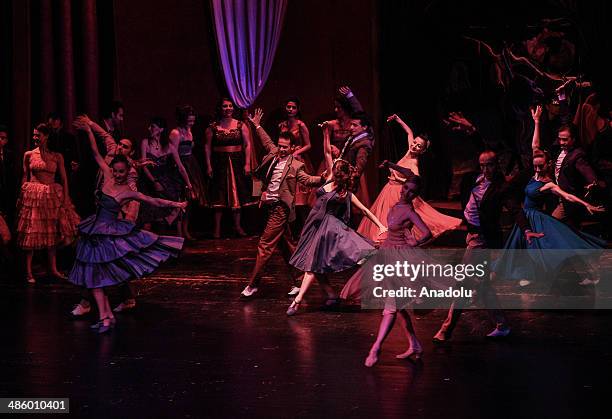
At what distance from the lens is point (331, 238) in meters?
7.74

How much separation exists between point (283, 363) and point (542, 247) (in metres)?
2.87

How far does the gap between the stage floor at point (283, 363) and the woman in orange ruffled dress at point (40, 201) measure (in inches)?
36.5

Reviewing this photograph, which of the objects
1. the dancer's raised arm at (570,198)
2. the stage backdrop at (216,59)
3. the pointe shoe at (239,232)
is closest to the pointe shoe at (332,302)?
the dancer's raised arm at (570,198)

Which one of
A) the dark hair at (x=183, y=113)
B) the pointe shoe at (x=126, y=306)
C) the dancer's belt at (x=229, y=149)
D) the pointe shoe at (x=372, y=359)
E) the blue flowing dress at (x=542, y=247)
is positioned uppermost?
the dark hair at (x=183, y=113)

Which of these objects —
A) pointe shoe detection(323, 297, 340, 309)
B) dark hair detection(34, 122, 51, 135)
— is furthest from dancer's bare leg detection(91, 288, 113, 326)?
dark hair detection(34, 122, 51, 135)

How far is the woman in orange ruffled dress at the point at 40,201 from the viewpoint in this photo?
9.16 metres

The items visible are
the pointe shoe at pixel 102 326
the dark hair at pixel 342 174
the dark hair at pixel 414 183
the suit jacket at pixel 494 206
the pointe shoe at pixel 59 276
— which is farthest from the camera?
the pointe shoe at pixel 59 276

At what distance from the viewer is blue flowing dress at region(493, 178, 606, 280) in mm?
8086

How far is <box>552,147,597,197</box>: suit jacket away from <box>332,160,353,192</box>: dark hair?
2187 millimetres

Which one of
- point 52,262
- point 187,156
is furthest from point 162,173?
point 52,262

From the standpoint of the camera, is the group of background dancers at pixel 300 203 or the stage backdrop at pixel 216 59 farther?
the stage backdrop at pixel 216 59

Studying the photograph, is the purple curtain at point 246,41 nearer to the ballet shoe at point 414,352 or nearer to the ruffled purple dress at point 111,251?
the ruffled purple dress at point 111,251

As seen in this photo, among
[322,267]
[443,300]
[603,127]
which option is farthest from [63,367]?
[603,127]

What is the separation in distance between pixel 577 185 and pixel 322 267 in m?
2.54
